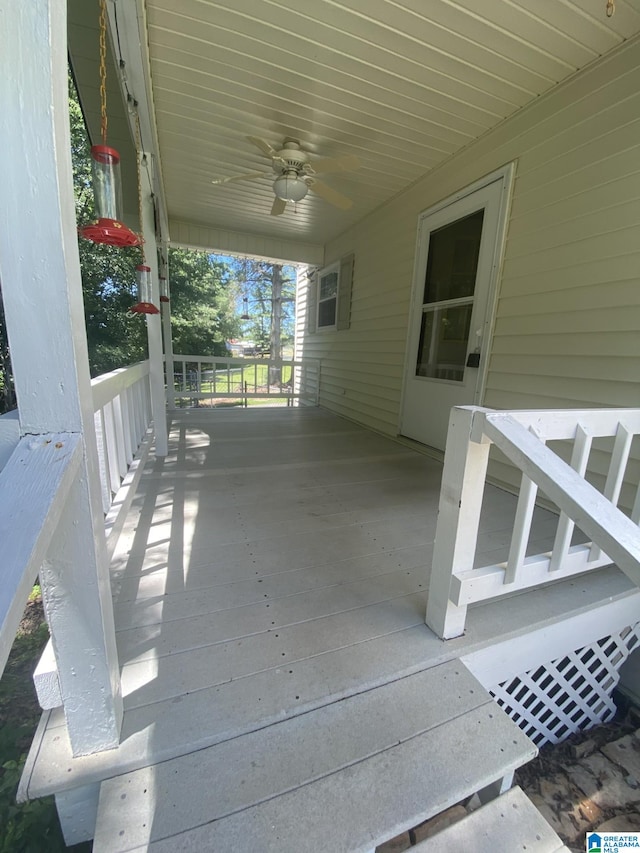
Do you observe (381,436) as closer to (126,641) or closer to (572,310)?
(572,310)

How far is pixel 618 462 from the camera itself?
1.41 m

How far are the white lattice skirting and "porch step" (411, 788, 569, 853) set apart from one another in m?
0.54

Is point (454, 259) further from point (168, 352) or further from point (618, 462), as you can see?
point (168, 352)

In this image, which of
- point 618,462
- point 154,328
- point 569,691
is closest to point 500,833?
point 569,691

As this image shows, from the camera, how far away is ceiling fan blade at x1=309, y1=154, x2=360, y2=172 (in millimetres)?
2619

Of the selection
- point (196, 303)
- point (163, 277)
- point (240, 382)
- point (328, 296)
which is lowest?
point (240, 382)

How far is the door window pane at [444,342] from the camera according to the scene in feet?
9.93

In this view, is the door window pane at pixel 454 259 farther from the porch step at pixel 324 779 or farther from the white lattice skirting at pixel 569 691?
the porch step at pixel 324 779

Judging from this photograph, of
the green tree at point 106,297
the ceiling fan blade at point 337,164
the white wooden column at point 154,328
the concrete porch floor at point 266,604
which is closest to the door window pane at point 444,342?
the concrete porch floor at point 266,604

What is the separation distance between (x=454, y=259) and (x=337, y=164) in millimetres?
1227

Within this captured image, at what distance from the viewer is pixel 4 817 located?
1.22 m

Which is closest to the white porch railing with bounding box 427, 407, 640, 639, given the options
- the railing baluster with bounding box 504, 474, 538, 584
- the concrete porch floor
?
the railing baluster with bounding box 504, 474, 538, 584

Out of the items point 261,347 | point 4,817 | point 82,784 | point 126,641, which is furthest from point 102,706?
point 261,347

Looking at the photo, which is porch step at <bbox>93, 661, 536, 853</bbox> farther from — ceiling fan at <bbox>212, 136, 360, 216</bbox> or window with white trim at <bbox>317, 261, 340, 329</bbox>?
window with white trim at <bbox>317, 261, 340, 329</bbox>
